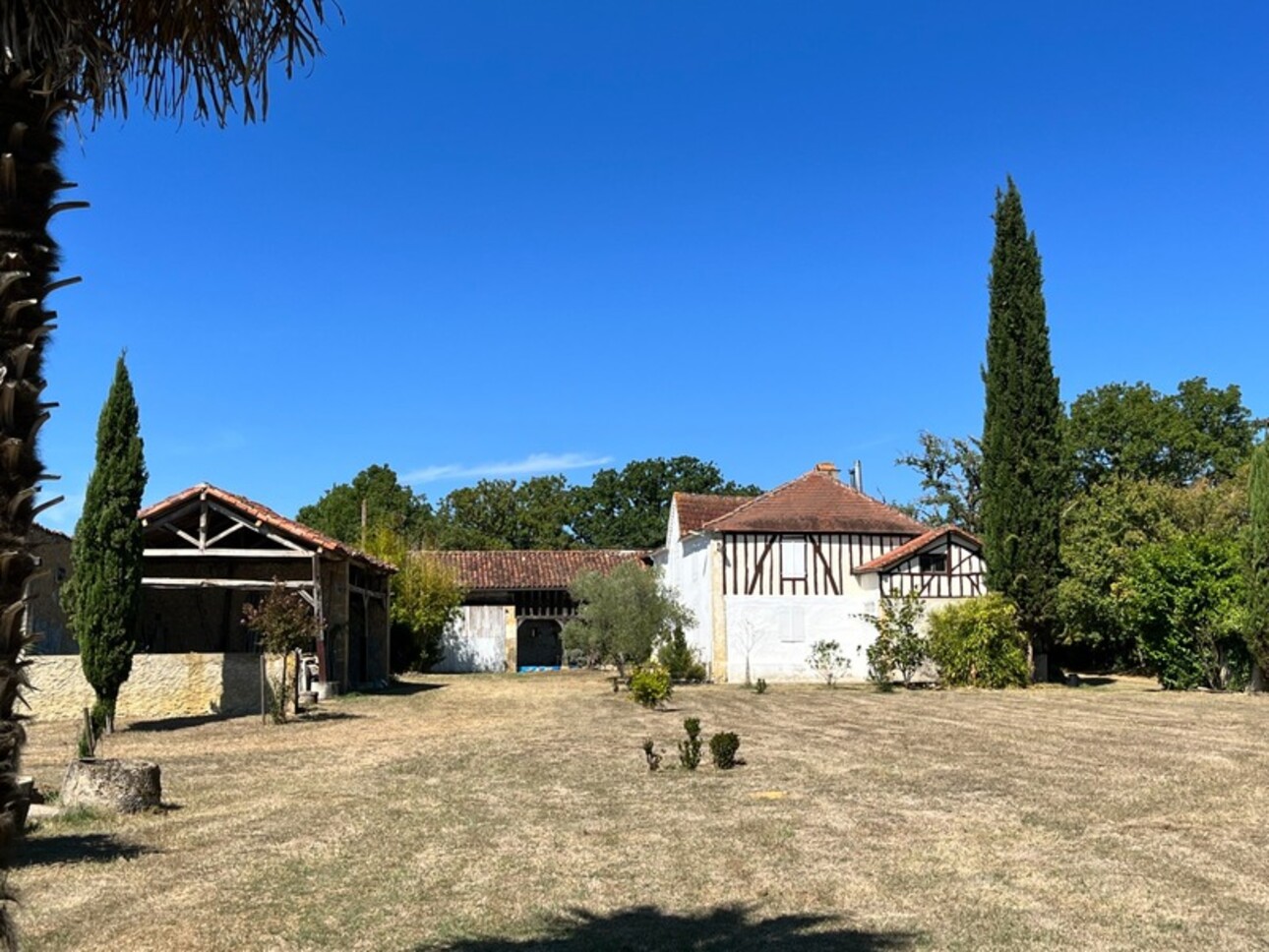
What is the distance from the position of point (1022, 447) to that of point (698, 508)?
1132cm

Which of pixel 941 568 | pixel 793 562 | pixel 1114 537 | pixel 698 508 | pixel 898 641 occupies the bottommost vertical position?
pixel 898 641

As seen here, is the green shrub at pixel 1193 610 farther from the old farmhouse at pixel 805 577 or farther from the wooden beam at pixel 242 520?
the wooden beam at pixel 242 520

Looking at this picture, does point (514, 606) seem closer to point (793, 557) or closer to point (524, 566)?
point (524, 566)

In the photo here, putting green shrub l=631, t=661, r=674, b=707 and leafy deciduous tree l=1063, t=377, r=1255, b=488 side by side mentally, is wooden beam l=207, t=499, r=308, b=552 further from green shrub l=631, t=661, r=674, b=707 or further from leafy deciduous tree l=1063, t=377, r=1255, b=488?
leafy deciduous tree l=1063, t=377, r=1255, b=488

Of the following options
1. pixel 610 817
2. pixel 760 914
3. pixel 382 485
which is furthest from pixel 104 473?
pixel 382 485

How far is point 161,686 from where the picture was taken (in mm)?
20250

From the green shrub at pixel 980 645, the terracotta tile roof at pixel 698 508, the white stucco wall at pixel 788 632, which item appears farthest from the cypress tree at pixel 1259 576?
the terracotta tile roof at pixel 698 508

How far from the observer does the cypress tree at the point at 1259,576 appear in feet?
78.5

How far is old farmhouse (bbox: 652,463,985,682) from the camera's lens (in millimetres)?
31312

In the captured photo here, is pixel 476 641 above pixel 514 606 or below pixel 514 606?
below

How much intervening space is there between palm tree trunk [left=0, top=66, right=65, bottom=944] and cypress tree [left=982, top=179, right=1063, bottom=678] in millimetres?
27744

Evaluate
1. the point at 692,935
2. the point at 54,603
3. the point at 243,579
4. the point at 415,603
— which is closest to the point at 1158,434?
the point at 415,603

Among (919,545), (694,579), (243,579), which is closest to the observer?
(243,579)

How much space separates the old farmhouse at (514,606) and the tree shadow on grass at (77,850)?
105 ft
